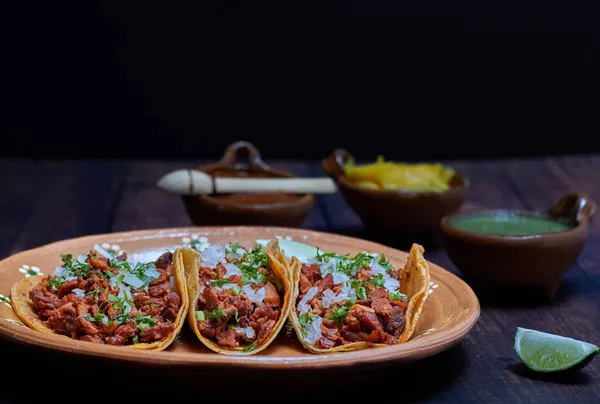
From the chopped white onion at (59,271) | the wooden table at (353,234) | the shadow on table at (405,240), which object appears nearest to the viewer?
the wooden table at (353,234)

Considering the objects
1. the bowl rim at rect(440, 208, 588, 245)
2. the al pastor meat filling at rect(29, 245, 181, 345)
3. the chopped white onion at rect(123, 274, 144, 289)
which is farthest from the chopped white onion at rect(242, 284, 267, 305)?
the bowl rim at rect(440, 208, 588, 245)

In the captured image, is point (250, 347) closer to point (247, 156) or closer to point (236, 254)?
point (236, 254)

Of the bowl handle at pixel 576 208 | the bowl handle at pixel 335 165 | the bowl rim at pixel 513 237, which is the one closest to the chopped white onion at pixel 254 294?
the bowl rim at pixel 513 237

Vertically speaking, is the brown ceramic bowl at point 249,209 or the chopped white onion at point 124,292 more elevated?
the chopped white onion at point 124,292

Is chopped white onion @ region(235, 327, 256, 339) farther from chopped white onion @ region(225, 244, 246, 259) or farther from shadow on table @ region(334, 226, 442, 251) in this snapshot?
shadow on table @ region(334, 226, 442, 251)

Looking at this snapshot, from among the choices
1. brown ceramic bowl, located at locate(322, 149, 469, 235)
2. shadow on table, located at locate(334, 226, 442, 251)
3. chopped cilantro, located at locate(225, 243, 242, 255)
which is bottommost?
shadow on table, located at locate(334, 226, 442, 251)

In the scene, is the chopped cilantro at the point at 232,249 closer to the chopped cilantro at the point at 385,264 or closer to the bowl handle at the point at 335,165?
the chopped cilantro at the point at 385,264

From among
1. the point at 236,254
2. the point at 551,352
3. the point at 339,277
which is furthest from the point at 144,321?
the point at 551,352
